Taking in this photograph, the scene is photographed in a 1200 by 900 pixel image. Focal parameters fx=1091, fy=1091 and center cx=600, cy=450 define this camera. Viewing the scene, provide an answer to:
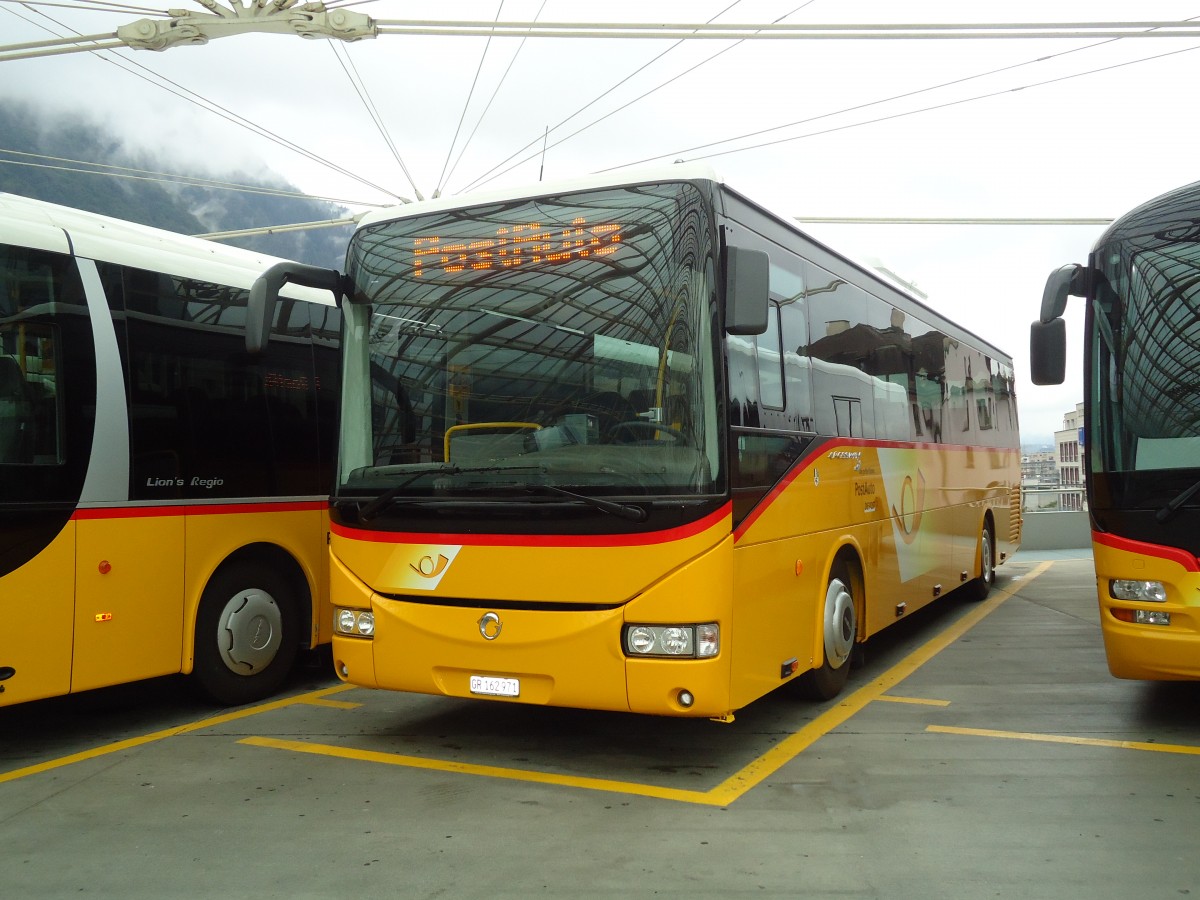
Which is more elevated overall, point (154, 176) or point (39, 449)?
point (154, 176)

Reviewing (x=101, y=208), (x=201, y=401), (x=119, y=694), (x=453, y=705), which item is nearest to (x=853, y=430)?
(x=453, y=705)

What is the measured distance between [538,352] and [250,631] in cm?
329

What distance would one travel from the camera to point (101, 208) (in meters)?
101

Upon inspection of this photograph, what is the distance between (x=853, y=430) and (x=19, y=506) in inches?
206

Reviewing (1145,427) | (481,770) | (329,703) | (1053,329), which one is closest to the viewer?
(481,770)

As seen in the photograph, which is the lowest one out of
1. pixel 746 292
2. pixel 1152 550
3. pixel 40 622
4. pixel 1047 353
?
pixel 40 622

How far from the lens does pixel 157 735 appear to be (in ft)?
22.1

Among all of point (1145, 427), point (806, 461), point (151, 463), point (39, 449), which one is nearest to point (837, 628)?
point (806, 461)

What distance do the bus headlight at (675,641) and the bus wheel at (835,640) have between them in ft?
5.80

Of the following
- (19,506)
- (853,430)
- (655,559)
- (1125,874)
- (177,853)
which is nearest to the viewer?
(1125,874)

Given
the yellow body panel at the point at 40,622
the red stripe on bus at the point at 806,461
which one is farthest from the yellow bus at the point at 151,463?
the red stripe on bus at the point at 806,461

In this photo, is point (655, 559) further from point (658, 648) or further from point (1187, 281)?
point (1187, 281)

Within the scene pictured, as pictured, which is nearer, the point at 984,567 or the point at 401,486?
the point at 401,486

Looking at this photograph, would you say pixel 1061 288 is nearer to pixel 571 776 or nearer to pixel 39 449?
pixel 571 776
